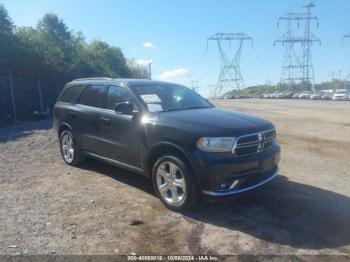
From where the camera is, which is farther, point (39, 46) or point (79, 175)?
point (39, 46)

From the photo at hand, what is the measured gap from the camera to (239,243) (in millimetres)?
3922

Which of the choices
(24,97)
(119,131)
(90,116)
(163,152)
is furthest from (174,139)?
(24,97)

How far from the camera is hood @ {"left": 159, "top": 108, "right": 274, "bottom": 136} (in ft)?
14.8

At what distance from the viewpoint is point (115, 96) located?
19.3 feet

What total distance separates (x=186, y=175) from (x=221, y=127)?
758mm

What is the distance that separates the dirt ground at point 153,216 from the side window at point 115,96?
1.36m

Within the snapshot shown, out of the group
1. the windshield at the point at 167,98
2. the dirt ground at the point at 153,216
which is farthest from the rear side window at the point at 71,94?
the windshield at the point at 167,98

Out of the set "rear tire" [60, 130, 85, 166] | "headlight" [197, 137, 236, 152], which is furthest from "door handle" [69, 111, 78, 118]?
"headlight" [197, 137, 236, 152]

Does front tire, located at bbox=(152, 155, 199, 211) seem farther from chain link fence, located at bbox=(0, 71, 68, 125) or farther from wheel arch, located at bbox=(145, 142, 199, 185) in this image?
chain link fence, located at bbox=(0, 71, 68, 125)

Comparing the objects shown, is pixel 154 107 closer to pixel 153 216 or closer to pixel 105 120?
pixel 105 120

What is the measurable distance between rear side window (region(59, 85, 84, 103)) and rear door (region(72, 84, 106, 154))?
20 centimetres

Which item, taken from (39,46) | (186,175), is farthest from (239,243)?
(39,46)

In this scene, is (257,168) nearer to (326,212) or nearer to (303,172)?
(326,212)

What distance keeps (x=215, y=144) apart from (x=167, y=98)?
1.63 m
